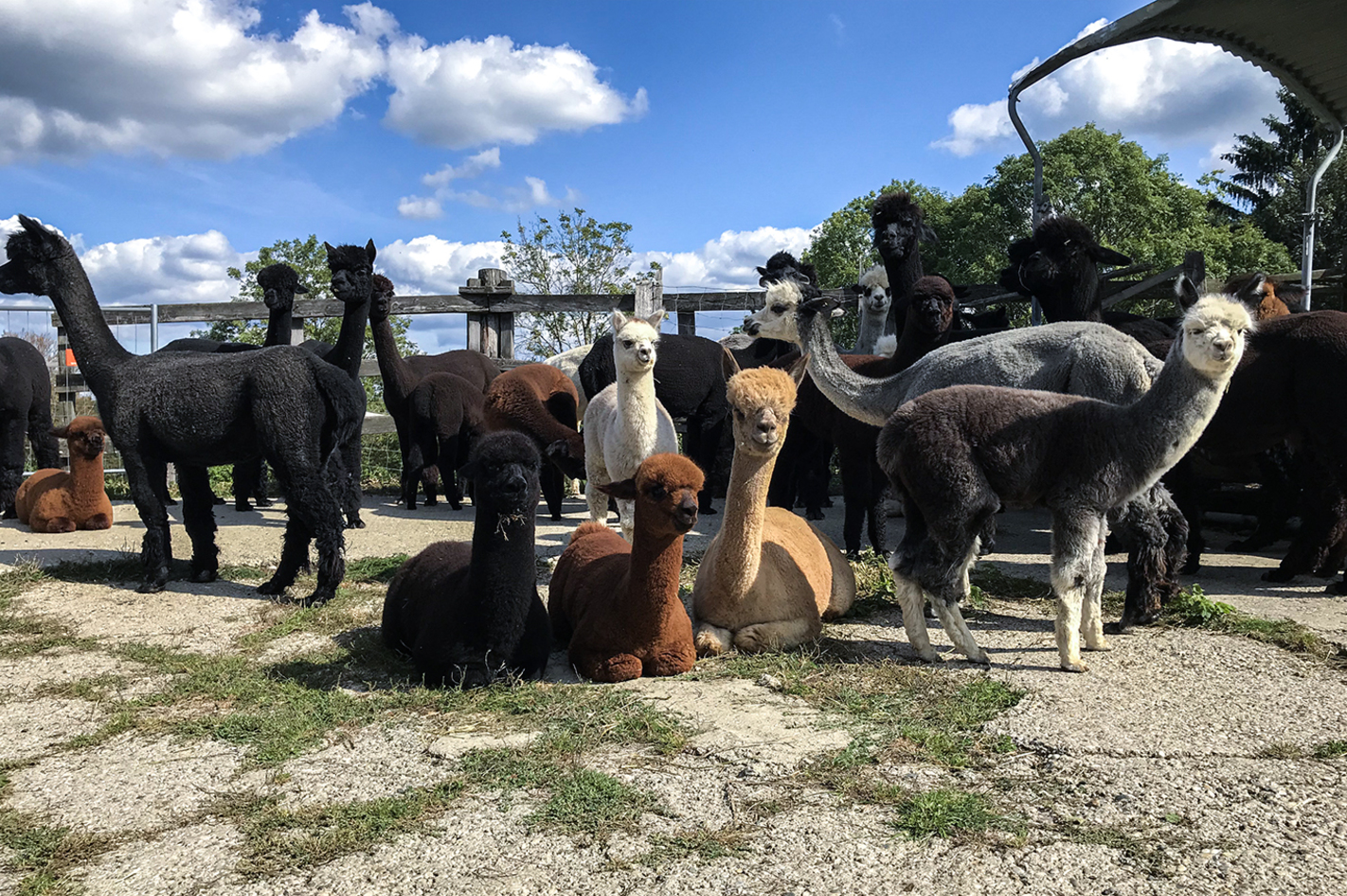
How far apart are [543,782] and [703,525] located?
5.94 meters

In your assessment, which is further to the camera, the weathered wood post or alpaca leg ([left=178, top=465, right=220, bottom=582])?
the weathered wood post

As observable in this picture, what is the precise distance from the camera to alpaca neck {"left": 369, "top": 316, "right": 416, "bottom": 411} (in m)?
10.2

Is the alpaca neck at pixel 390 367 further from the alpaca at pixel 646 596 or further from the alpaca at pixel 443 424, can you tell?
the alpaca at pixel 646 596

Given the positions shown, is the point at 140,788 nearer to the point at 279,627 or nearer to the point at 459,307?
the point at 279,627

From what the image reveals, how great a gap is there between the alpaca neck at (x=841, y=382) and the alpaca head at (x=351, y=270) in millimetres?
3418

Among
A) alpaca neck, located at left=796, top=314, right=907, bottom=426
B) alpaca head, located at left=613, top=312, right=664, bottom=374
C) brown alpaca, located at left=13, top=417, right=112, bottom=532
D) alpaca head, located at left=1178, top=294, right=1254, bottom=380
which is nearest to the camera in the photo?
alpaca head, located at left=1178, top=294, right=1254, bottom=380

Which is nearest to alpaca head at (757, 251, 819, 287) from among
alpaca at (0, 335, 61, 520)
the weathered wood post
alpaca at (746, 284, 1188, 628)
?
alpaca at (746, 284, 1188, 628)

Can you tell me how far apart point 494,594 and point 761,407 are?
5.39 ft

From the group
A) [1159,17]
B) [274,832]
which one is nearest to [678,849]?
[274,832]

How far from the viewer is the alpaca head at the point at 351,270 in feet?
23.3

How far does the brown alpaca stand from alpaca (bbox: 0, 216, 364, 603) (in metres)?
2.25

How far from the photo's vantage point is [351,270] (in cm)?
717

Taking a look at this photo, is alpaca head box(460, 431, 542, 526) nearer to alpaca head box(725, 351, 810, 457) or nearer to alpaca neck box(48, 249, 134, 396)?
alpaca head box(725, 351, 810, 457)

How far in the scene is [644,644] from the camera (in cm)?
453
